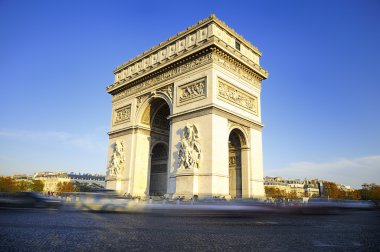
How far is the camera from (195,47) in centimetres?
1889

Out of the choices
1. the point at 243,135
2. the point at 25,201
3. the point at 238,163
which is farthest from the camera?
the point at 238,163

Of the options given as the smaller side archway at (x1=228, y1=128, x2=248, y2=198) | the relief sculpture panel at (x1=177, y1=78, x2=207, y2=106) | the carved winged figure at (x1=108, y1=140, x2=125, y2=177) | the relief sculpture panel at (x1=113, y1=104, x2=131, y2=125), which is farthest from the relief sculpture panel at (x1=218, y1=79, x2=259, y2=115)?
the carved winged figure at (x1=108, y1=140, x2=125, y2=177)

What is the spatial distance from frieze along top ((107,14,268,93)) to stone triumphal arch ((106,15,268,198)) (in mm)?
67

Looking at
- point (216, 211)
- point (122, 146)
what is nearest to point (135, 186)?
point (122, 146)

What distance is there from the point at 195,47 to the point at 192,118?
4.68m

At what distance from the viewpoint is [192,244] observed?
2.94 m

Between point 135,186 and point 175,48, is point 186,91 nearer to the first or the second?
point 175,48

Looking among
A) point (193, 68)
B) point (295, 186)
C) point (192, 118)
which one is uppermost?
point (193, 68)

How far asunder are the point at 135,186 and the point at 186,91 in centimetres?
817

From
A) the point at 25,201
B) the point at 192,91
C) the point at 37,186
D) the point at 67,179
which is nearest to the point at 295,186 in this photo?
the point at 67,179

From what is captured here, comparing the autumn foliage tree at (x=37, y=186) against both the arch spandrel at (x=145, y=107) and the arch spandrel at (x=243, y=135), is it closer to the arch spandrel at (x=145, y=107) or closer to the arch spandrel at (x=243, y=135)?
the arch spandrel at (x=145, y=107)

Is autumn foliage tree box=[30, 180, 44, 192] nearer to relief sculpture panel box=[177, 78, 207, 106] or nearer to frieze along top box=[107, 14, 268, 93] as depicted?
frieze along top box=[107, 14, 268, 93]

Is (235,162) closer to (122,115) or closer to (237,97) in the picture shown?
(237,97)

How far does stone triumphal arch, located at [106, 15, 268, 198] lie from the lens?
689 inches
